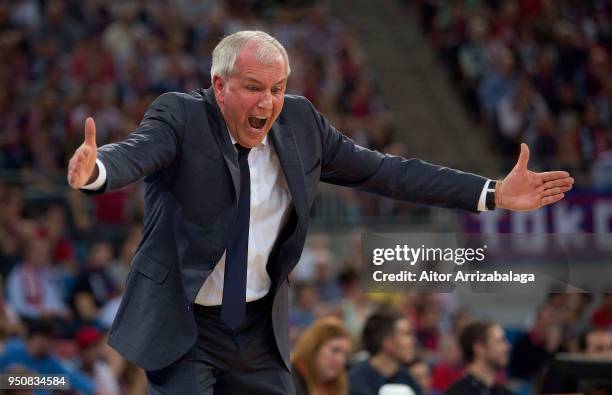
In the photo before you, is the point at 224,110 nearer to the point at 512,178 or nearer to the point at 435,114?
the point at 512,178

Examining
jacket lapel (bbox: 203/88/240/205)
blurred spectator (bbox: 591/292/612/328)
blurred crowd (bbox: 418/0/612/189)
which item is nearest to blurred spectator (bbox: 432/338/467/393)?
blurred spectator (bbox: 591/292/612/328)

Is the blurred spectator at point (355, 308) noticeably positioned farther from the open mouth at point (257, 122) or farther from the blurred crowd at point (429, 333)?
the open mouth at point (257, 122)

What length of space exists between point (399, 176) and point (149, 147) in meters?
0.92

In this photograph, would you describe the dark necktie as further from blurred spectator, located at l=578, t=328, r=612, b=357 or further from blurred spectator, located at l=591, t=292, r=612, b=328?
blurred spectator, located at l=578, t=328, r=612, b=357

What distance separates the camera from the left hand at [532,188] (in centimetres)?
361

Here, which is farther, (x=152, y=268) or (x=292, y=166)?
(x=292, y=166)

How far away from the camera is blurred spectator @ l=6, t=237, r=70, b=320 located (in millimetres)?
8461

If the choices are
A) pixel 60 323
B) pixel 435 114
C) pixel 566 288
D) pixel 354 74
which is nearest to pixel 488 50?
pixel 435 114

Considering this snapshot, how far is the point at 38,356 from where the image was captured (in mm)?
6539

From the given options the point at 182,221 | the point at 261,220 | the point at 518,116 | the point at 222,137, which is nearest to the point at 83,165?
the point at 182,221

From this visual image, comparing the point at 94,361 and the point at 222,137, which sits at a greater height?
the point at 222,137

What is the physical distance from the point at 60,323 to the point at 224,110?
196 inches

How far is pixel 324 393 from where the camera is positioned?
6.25m

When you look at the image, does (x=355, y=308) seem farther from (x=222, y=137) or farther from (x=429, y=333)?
(x=222, y=137)
